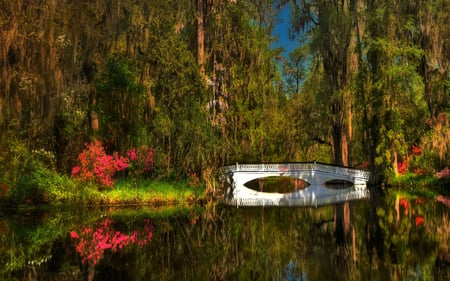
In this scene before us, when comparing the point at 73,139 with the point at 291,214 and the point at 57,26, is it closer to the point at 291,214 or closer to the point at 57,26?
the point at 57,26

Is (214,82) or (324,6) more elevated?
(324,6)

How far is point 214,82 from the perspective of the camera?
28.9m

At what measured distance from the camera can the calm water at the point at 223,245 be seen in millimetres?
8367

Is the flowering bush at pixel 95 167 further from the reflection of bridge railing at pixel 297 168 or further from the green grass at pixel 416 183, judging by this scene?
the green grass at pixel 416 183

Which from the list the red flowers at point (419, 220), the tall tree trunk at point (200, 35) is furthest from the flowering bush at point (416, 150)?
the red flowers at point (419, 220)

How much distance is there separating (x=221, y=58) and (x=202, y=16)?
Result: 10.3 feet

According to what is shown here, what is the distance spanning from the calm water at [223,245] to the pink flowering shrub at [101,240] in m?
0.02

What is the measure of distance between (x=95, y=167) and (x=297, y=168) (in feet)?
62.3

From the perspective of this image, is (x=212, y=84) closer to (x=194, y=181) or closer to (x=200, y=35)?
(x=200, y=35)

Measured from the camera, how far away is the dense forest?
1825cm

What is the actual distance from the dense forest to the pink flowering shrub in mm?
5998

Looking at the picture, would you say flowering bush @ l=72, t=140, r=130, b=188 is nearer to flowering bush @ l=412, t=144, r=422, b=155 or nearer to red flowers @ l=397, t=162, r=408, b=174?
red flowers @ l=397, t=162, r=408, b=174

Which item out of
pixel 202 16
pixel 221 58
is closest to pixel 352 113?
pixel 221 58

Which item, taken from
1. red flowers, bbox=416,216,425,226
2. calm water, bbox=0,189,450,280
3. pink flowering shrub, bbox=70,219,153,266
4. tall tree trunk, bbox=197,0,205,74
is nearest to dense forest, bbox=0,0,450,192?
tall tree trunk, bbox=197,0,205,74
